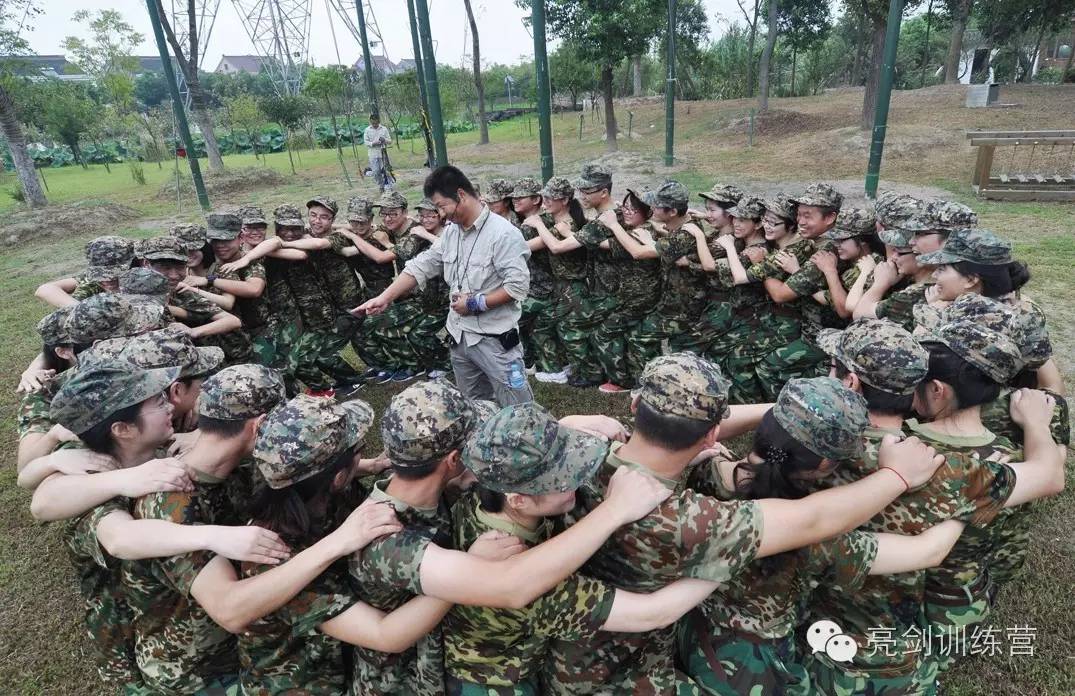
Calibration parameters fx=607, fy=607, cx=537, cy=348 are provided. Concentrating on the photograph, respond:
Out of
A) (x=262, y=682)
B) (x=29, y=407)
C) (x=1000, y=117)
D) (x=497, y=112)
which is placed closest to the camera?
(x=262, y=682)

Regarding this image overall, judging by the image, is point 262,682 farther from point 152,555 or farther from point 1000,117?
point 1000,117

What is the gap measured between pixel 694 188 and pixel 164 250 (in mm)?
12183

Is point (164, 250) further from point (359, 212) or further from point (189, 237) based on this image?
point (359, 212)

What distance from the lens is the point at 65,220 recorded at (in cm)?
1538

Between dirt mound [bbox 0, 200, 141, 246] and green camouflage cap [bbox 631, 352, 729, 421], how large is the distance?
687 inches

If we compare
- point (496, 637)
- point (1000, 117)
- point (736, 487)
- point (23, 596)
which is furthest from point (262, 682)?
point (1000, 117)

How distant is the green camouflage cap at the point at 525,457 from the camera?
1807mm

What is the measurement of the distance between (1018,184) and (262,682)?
1431cm

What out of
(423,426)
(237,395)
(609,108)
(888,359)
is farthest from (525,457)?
(609,108)

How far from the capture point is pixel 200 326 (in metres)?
4.59

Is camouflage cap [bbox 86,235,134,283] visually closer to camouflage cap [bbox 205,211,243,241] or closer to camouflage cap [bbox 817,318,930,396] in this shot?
camouflage cap [bbox 205,211,243,241]

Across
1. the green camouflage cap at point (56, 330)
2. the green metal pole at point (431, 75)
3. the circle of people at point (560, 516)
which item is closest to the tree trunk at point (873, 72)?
the green metal pole at point (431, 75)

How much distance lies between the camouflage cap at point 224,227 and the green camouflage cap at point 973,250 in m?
5.09

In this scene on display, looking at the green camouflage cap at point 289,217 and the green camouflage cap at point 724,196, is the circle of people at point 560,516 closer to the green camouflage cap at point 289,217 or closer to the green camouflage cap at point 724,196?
the green camouflage cap at point 724,196
